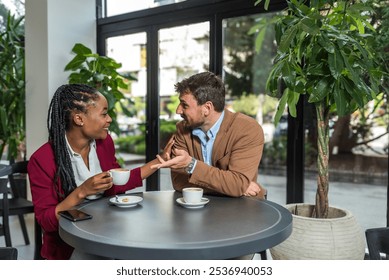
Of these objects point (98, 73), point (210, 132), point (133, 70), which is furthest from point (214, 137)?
point (133, 70)

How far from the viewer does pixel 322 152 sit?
2207 mm

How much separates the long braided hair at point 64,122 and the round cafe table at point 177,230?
0.18 m

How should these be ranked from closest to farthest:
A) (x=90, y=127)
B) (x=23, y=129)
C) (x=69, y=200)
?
(x=69, y=200)
(x=90, y=127)
(x=23, y=129)

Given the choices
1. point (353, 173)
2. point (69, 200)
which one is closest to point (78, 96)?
point (69, 200)

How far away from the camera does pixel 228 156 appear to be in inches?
70.1

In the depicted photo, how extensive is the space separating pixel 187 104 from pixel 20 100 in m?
2.68

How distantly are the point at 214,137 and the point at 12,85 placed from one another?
2.91 m

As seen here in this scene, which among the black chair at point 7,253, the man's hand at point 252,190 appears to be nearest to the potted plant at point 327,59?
the man's hand at point 252,190

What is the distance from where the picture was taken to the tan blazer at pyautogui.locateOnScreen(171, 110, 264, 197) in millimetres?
1588

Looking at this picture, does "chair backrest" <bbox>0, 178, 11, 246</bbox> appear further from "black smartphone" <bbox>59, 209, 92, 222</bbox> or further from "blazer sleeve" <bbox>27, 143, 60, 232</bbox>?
"black smartphone" <bbox>59, 209, 92, 222</bbox>

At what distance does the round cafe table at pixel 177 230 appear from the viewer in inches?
41.0

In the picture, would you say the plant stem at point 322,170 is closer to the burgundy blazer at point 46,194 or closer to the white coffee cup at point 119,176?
the white coffee cup at point 119,176

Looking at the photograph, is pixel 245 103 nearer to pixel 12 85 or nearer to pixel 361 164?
pixel 361 164
